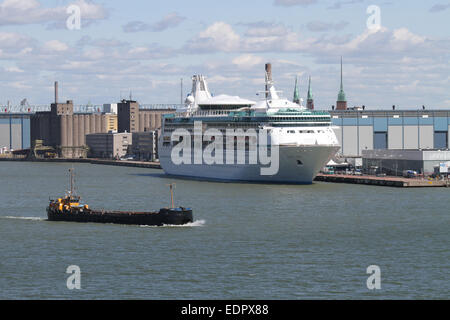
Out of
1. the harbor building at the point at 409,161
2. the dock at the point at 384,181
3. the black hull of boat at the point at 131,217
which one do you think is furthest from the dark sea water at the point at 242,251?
the harbor building at the point at 409,161

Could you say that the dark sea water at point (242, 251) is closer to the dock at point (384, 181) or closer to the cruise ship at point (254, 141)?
the cruise ship at point (254, 141)

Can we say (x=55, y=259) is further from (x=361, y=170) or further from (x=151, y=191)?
(x=361, y=170)

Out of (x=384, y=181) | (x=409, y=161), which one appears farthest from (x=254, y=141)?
(x=409, y=161)

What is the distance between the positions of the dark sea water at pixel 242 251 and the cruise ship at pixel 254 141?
47.0ft

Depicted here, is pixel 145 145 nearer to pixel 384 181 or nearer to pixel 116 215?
pixel 384 181

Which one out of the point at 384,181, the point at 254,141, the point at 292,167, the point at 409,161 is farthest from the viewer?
the point at 409,161

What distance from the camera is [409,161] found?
102m

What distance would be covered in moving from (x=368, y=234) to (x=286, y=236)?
4864 mm

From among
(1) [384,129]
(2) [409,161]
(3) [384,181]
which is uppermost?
(1) [384,129]

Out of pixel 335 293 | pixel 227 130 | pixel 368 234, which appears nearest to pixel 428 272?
pixel 335 293

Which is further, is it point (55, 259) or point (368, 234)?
point (368, 234)

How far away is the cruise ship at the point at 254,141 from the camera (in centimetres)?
8919

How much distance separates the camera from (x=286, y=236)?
168 feet

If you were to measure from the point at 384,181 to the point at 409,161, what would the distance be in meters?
9.91
